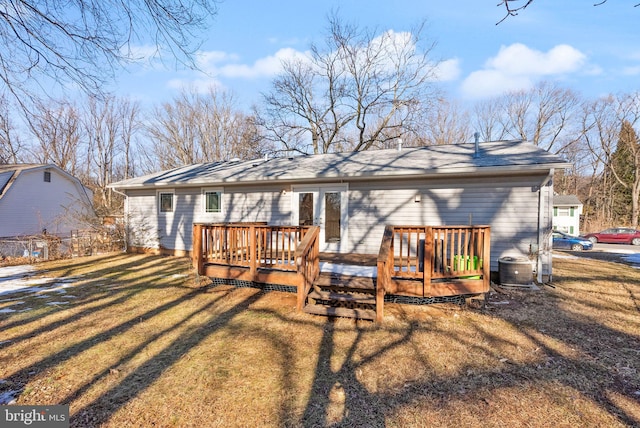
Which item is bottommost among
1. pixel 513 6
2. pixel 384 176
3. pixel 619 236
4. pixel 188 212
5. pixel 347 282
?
pixel 619 236

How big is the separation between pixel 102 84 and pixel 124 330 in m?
3.30

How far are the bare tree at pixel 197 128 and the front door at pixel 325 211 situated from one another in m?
18.4

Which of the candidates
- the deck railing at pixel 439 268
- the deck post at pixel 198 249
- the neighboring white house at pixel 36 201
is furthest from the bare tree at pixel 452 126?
the neighboring white house at pixel 36 201

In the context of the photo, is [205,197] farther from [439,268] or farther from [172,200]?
[439,268]

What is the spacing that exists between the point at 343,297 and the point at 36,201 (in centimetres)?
1829

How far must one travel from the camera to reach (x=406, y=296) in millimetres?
5082

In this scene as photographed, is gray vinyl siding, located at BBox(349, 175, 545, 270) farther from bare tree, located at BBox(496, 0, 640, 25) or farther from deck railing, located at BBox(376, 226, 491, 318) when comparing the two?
bare tree, located at BBox(496, 0, 640, 25)

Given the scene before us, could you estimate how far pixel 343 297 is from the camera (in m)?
4.70

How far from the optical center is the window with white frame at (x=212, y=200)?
31.0ft

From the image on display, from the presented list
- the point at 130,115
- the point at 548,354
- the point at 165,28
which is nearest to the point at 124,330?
the point at 165,28

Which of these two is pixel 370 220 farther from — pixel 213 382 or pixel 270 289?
pixel 213 382

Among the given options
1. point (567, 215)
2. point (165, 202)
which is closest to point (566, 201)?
point (567, 215)

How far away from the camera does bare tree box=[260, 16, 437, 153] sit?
60.8ft

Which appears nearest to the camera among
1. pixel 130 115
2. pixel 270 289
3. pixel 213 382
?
pixel 213 382
